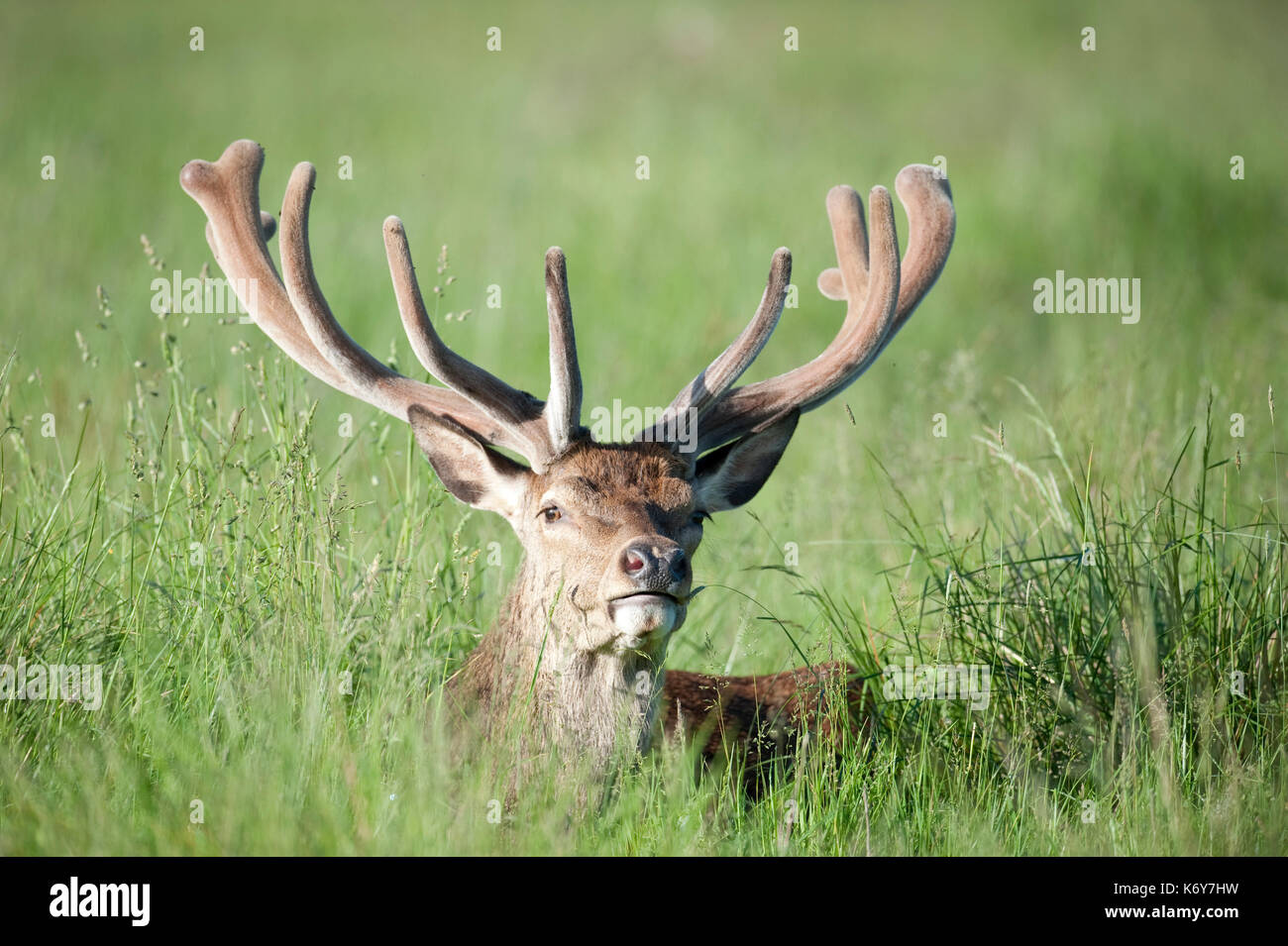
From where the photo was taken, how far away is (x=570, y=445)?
14.9 feet

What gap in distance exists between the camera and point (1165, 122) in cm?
1482

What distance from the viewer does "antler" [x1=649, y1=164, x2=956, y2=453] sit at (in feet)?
15.5

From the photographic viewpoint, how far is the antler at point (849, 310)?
4.71 metres

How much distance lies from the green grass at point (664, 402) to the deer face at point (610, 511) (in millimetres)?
261

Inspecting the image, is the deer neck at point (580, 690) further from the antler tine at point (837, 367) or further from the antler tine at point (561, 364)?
the antler tine at point (837, 367)

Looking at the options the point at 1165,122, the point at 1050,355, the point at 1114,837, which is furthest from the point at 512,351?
the point at 1165,122

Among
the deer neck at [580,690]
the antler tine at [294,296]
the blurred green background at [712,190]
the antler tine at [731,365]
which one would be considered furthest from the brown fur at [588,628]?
the blurred green background at [712,190]

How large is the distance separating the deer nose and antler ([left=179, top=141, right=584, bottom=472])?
0.61 meters

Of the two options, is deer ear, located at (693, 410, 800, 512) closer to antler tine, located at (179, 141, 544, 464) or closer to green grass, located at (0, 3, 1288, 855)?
green grass, located at (0, 3, 1288, 855)

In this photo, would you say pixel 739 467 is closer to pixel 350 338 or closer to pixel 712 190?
pixel 350 338

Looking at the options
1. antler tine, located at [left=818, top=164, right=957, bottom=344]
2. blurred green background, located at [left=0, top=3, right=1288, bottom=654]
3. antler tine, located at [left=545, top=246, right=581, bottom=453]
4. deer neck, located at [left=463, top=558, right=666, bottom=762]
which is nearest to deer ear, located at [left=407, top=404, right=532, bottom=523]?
antler tine, located at [left=545, top=246, right=581, bottom=453]

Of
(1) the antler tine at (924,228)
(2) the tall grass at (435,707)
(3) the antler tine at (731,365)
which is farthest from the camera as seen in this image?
(1) the antler tine at (924,228)

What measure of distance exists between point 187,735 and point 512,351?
6.54 meters
